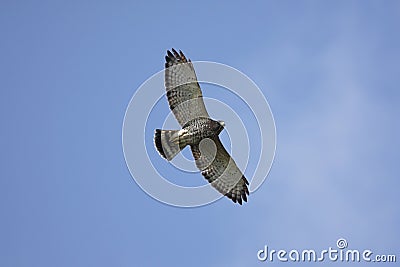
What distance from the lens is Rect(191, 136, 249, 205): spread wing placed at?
1767 centimetres

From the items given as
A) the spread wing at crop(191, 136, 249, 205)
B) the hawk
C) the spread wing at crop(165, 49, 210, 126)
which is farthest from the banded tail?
the spread wing at crop(191, 136, 249, 205)

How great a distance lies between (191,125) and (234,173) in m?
1.94

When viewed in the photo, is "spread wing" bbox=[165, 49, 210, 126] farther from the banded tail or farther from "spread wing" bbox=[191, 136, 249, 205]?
"spread wing" bbox=[191, 136, 249, 205]

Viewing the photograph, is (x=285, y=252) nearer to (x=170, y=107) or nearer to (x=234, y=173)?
(x=234, y=173)

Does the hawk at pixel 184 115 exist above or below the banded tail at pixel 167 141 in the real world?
above

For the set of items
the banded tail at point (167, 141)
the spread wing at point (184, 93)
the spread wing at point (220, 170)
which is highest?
the spread wing at point (184, 93)

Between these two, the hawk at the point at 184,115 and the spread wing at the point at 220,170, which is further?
the spread wing at the point at 220,170

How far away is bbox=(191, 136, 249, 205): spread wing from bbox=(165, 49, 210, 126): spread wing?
85 centimetres

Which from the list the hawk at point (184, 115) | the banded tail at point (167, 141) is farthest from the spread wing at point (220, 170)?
the banded tail at point (167, 141)

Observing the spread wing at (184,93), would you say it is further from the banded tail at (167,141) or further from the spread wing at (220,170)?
the spread wing at (220,170)

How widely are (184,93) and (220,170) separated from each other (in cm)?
230

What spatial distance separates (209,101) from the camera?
17.2 m

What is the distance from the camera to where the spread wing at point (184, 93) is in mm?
17031

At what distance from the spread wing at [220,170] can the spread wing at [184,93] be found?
85 cm
